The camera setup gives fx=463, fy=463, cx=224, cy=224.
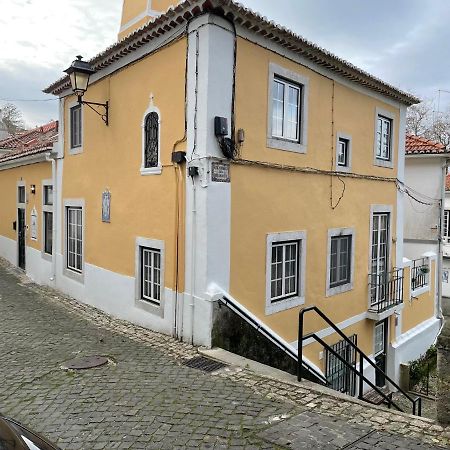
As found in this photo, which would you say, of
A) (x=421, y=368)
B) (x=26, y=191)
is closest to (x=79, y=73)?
(x=26, y=191)

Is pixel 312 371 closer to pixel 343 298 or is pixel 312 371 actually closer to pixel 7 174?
pixel 343 298

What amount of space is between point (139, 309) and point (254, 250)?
260cm

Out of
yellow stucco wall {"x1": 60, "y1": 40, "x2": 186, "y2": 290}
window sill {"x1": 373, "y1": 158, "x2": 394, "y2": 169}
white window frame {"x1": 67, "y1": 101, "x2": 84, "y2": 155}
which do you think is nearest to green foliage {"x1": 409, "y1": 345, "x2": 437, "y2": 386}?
window sill {"x1": 373, "y1": 158, "x2": 394, "y2": 169}

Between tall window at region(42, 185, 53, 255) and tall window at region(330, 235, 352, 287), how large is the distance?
7872 mm

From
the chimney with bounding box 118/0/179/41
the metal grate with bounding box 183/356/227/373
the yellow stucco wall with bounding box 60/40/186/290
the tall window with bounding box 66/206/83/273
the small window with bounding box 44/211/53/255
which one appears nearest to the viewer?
the metal grate with bounding box 183/356/227/373

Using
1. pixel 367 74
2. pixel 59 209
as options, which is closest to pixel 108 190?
pixel 59 209

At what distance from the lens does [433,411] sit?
36.4 feet

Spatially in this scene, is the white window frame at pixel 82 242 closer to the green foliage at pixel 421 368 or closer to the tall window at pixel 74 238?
the tall window at pixel 74 238

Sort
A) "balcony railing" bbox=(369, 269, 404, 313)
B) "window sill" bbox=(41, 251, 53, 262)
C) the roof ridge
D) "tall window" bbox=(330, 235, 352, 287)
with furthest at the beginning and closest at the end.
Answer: "window sill" bbox=(41, 251, 53, 262) → "balcony railing" bbox=(369, 269, 404, 313) → "tall window" bbox=(330, 235, 352, 287) → the roof ridge

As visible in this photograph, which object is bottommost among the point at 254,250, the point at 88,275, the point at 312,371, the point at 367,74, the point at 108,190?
the point at 312,371

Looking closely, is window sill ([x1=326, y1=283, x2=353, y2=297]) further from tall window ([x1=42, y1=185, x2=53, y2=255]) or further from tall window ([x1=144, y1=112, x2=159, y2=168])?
tall window ([x1=42, y1=185, x2=53, y2=255])

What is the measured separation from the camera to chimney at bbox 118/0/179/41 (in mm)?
9797

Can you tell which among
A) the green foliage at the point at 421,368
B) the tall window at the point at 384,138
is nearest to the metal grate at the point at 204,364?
the tall window at the point at 384,138

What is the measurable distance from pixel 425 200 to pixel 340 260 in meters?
6.51
